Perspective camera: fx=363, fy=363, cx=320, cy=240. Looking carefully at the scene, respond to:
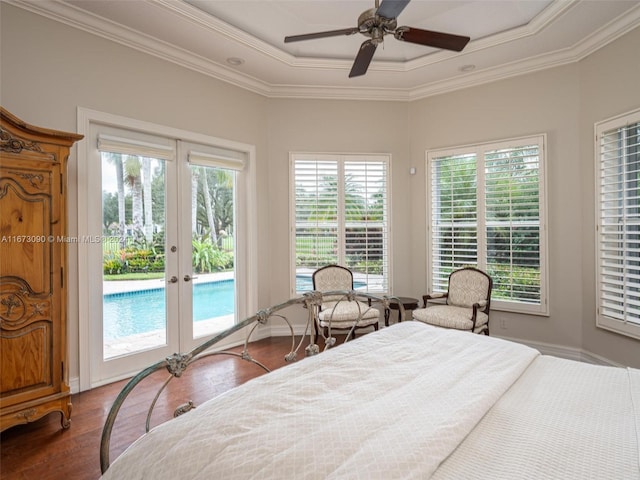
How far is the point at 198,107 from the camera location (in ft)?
12.9

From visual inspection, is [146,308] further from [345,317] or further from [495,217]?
[495,217]

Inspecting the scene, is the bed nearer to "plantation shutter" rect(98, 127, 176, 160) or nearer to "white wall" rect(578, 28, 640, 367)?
"white wall" rect(578, 28, 640, 367)

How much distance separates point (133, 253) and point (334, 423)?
9.80 feet

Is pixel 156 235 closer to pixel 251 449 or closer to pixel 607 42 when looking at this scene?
pixel 251 449

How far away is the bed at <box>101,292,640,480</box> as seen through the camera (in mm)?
1001

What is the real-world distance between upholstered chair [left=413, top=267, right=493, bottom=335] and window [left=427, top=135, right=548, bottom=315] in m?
0.26

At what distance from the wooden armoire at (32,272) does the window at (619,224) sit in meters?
4.48

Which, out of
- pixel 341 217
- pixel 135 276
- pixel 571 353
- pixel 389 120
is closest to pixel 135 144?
pixel 135 276

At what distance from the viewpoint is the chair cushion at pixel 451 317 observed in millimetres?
3659

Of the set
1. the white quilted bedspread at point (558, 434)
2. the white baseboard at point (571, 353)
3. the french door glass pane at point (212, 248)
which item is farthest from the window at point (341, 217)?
the white quilted bedspread at point (558, 434)

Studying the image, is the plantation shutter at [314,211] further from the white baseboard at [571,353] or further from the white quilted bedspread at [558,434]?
the white quilted bedspread at [558,434]

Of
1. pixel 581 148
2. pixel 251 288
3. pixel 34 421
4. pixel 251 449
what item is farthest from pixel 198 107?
pixel 581 148

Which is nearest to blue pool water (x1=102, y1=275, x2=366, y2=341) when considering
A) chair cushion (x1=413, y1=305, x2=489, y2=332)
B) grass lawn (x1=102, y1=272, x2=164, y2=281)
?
grass lawn (x1=102, y1=272, x2=164, y2=281)

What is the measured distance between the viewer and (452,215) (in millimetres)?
4492
